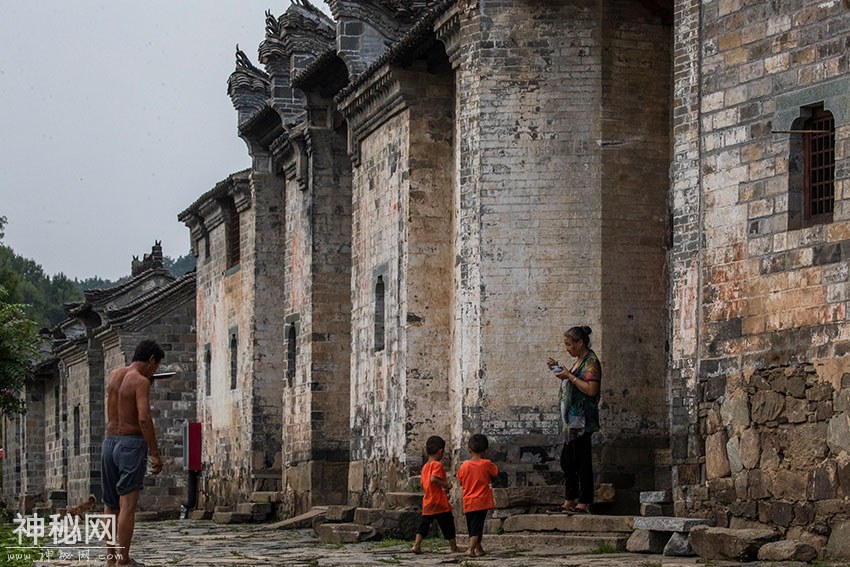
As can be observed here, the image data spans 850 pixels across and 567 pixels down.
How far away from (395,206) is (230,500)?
11933 mm

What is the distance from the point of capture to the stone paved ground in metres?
16.6

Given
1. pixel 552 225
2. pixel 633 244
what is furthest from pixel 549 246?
pixel 633 244

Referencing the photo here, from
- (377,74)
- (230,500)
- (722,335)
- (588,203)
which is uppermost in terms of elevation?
(377,74)

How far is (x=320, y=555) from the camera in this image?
63.1ft

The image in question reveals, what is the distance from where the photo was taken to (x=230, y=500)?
35875 mm

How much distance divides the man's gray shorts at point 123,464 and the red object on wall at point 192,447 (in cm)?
2433

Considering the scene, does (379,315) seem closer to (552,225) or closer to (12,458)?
(552,225)

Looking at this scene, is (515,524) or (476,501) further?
(515,524)

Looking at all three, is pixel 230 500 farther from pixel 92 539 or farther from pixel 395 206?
pixel 92 539

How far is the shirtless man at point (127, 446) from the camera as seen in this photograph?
595 inches

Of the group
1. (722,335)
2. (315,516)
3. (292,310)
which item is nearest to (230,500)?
(292,310)

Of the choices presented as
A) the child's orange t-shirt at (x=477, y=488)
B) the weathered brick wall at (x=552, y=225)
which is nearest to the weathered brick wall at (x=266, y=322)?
the weathered brick wall at (x=552, y=225)

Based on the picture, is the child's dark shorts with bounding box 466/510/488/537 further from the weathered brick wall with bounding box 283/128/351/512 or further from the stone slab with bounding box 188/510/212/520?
the stone slab with bounding box 188/510/212/520

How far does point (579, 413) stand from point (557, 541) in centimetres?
134
